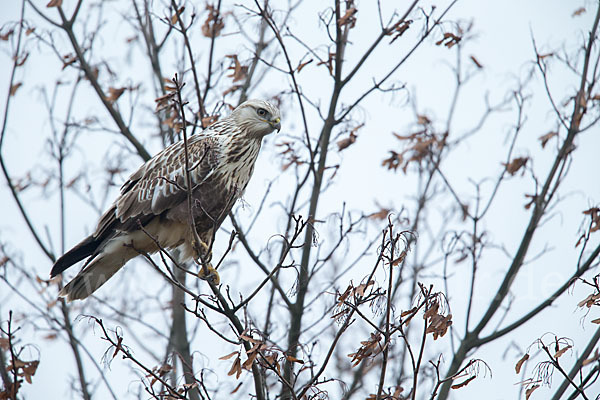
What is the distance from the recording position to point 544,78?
4582 millimetres

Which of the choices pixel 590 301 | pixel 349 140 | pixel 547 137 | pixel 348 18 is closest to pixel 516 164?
pixel 547 137

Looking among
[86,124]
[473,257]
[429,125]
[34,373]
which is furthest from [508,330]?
[86,124]

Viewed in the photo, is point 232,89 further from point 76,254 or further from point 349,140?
point 76,254

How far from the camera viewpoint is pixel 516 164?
4.79 meters

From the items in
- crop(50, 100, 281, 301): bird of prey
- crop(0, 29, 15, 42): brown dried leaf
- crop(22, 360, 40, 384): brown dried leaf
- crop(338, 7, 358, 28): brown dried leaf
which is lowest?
crop(22, 360, 40, 384): brown dried leaf

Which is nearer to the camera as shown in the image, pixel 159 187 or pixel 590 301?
pixel 590 301

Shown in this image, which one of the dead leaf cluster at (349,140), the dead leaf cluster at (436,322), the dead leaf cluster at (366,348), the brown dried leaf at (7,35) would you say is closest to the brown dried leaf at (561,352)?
the dead leaf cluster at (436,322)

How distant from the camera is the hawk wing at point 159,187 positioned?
14.5 feet

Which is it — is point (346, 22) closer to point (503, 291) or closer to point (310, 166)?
point (310, 166)

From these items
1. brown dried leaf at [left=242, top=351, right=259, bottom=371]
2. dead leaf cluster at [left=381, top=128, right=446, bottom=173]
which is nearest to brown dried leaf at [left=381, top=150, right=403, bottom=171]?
dead leaf cluster at [left=381, top=128, right=446, bottom=173]

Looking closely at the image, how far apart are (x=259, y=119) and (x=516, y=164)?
74.7 inches

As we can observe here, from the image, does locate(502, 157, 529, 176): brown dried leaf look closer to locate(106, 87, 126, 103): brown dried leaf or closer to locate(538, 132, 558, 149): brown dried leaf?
locate(538, 132, 558, 149): brown dried leaf

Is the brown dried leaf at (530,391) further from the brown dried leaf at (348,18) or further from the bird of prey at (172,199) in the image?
the brown dried leaf at (348,18)

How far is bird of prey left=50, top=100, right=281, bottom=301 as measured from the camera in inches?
173
